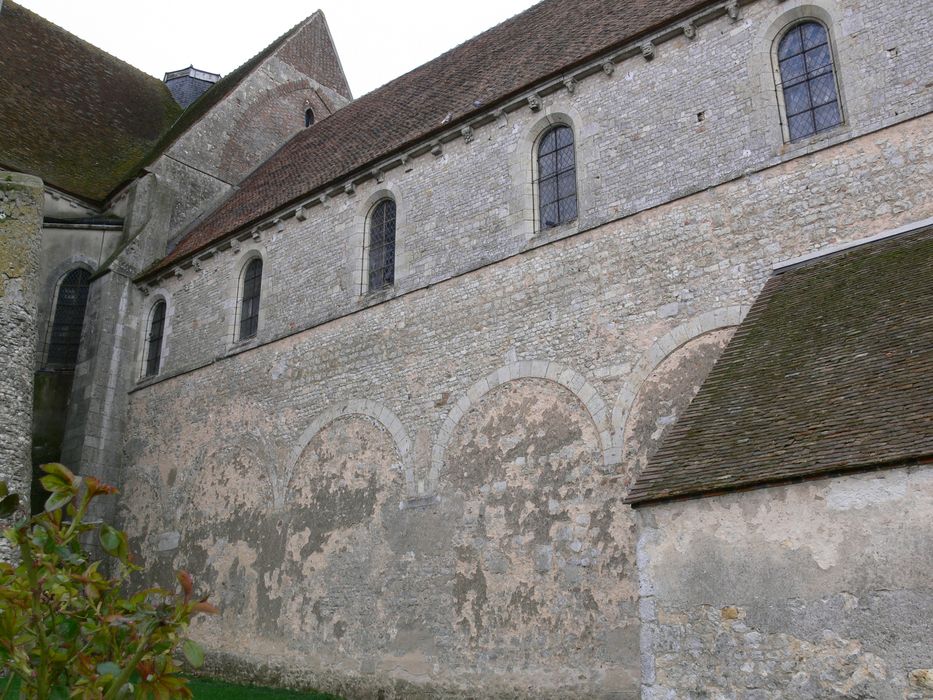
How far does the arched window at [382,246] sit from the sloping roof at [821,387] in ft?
20.2

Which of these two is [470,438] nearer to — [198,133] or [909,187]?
[909,187]

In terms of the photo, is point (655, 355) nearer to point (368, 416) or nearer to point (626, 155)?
point (626, 155)

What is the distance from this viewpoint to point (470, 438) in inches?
412

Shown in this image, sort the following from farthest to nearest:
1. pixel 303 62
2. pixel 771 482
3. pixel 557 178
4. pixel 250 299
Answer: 1. pixel 303 62
2. pixel 250 299
3. pixel 557 178
4. pixel 771 482

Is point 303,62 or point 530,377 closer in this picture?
point 530,377

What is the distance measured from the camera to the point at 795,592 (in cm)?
539

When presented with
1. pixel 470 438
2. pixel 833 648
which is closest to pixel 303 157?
pixel 470 438

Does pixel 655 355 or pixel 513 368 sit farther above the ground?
pixel 513 368

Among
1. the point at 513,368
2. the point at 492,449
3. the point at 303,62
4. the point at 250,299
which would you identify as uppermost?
the point at 303,62

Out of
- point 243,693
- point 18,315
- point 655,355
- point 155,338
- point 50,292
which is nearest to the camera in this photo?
point 655,355

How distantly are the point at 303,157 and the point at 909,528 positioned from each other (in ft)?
46.5

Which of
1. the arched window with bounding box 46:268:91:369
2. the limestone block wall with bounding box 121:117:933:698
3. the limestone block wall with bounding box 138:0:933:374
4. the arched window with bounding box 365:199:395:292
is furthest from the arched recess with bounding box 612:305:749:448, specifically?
the arched window with bounding box 46:268:91:369

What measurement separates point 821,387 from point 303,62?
18.3 m

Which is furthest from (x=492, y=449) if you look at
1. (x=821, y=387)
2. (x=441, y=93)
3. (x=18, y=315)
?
(x=18, y=315)
